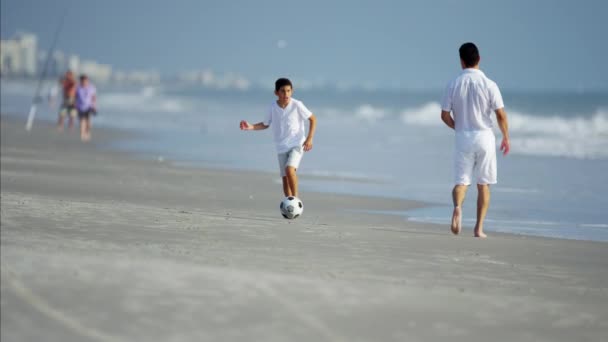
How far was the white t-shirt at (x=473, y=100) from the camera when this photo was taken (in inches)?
330

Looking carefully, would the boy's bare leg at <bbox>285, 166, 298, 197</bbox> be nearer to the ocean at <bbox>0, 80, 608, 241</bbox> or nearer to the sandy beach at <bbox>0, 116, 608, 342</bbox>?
the sandy beach at <bbox>0, 116, 608, 342</bbox>

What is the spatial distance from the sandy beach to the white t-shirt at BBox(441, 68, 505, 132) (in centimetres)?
104

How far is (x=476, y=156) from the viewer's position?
8.46 m

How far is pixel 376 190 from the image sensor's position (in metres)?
13.4

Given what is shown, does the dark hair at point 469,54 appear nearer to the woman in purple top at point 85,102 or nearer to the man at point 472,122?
the man at point 472,122

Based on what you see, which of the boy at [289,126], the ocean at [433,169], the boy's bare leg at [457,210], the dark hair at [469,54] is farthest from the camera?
the ocean at [433,169]

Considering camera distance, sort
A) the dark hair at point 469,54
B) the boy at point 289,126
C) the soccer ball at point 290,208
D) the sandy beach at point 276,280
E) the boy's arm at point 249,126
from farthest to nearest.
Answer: the boy at point 289,126, the boy's arm at point 249,126, the soccer ball at point 290,208, the dark hair at point 469,54, the sandy beach at point 276,280

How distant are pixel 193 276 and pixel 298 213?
3932 mm

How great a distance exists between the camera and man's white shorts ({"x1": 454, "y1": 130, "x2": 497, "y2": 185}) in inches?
329

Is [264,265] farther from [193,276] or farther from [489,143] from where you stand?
[489,143]

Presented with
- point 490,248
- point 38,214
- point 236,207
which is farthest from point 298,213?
point 38,214

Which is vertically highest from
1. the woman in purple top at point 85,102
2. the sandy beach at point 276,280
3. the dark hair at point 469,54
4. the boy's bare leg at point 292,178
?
the woman in purple top at point 85,102

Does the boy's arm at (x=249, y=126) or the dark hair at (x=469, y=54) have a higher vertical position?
the dark hair at (x=469, y=54)

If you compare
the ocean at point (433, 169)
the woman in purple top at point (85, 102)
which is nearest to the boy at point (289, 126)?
the ocean at point (433, 169)
